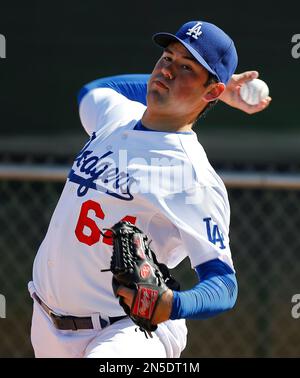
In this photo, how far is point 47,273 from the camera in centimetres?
318

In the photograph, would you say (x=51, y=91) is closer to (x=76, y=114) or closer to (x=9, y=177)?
(x=76, y=114)

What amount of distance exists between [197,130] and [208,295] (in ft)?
6.34

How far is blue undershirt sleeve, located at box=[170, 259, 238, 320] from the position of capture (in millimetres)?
2678

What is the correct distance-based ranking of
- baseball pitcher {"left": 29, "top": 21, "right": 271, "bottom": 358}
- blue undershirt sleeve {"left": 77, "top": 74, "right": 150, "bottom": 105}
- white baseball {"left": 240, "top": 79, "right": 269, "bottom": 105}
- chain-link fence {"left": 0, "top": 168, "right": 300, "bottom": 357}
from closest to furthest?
baseball pitcher {"left": 29, "top": 21, "right": 271, "bottom": 358}
white baseball {"left": 240, "top": 79, "right": 269, "bottom": 105}
blue undershirt sleeve {"left": 77, "top": 74, "right": 150, "bottom": 105}
chain-link fence {"left": 0, "top": 168, "right": 300, "bottom": 357}

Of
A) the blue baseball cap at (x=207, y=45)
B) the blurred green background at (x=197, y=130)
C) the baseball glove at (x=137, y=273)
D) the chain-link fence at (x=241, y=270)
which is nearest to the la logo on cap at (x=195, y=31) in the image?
the blue baseball cap at (x=207, y=45)

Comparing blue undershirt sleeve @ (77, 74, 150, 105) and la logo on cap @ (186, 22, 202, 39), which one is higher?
la logo on cap @ (186, 22, 202, 39)

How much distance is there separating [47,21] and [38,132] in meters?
0.54

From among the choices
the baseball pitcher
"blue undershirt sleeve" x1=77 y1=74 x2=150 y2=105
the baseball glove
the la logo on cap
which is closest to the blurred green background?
"blue undershirt sleeve" x1=77 y1=74 x2=150 y2=105

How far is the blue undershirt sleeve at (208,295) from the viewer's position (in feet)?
8.79

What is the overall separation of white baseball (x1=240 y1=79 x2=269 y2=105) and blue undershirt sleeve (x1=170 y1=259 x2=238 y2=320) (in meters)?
0.75

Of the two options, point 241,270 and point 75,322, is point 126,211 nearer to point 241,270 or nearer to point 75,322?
point 75,322

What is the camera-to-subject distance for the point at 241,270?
15.2ft

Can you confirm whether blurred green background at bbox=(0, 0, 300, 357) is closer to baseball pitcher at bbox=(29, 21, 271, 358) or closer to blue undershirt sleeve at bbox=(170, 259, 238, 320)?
baseball pitcher at bbox=(29, 21, 271, 358)

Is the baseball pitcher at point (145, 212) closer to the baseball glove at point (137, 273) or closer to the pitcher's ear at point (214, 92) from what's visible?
the pitcher's ear at point (214, 92)
